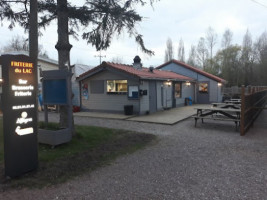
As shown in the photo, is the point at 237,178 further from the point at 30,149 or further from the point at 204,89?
the point at 204,89

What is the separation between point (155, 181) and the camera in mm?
3557

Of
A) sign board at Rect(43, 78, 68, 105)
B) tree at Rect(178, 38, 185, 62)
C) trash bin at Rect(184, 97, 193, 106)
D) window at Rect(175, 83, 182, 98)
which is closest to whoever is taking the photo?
sign board at Rect(43, 78, 68, 105)

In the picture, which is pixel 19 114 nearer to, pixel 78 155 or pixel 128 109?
pixel 78 155

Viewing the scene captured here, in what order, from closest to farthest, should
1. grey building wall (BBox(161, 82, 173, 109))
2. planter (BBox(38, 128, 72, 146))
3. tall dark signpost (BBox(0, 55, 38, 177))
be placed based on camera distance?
tall dark signpost (BBox(0, 55, 38, 177)) → planter (BBox(38, 128, 72, 146)) → grey building wall (BBox(161, 82, 173, 109))

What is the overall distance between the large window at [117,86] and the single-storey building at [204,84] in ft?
32.5

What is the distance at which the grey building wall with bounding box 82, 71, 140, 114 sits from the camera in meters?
12.1

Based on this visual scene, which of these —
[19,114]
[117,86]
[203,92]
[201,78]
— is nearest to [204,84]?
[201,78]

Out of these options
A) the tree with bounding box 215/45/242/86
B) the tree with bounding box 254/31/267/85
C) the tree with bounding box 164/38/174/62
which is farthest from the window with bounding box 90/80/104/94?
the tree with bounding box 164/38/174/62

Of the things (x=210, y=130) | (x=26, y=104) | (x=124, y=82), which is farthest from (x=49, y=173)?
(x=124, y=82)

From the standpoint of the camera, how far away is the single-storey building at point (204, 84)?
18.3 metres

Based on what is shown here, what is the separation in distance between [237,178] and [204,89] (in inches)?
648

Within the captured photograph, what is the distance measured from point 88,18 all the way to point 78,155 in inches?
176

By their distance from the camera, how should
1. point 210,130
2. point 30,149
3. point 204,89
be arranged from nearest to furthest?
point 30,149
point 210,130
point 204,89

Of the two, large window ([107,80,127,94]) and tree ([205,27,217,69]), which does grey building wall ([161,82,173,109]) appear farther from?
tree ([205,27,217,69])
